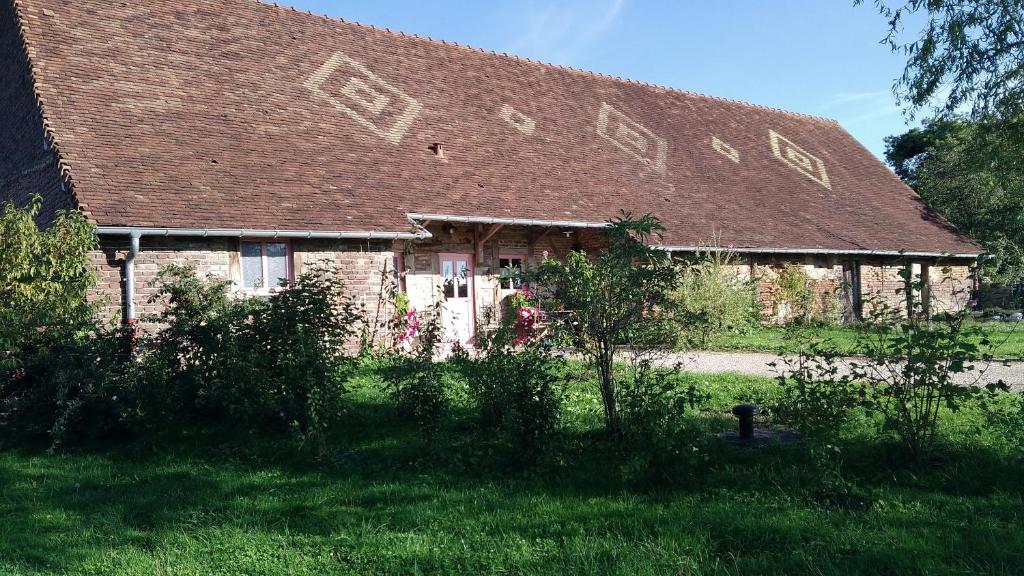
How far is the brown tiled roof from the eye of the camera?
11203mm

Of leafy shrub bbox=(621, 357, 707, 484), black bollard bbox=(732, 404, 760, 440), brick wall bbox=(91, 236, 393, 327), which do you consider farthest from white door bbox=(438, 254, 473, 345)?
leafy shrub bbox=(621, 357, 707, 484)

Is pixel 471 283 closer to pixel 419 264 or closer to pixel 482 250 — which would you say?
pixel 482 250

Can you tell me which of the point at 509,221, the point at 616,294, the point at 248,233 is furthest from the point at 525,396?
the point at 509,221

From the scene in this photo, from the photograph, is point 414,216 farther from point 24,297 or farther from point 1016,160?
point 1016,160

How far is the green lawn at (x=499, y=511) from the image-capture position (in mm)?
3797

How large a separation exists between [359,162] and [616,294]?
8.78 meters

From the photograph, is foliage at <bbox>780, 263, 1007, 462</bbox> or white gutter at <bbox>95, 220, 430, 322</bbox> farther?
white gutter at <bbox>95, 220, 430, 322</bbox>

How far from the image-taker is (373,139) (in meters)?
14.0

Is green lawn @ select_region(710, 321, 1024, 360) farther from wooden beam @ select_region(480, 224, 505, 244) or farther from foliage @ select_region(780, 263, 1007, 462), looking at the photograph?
foliage @ select_region(780, 263, 1007, 462)

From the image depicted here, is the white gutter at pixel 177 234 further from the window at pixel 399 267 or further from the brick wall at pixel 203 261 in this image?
the window at pixel 399 267

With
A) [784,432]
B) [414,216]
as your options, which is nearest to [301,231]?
[414,216]

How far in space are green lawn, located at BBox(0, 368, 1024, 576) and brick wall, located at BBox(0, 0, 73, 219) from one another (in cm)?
613

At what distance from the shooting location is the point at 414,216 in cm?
1227

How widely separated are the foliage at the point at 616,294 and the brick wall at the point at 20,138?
27.2 feet
